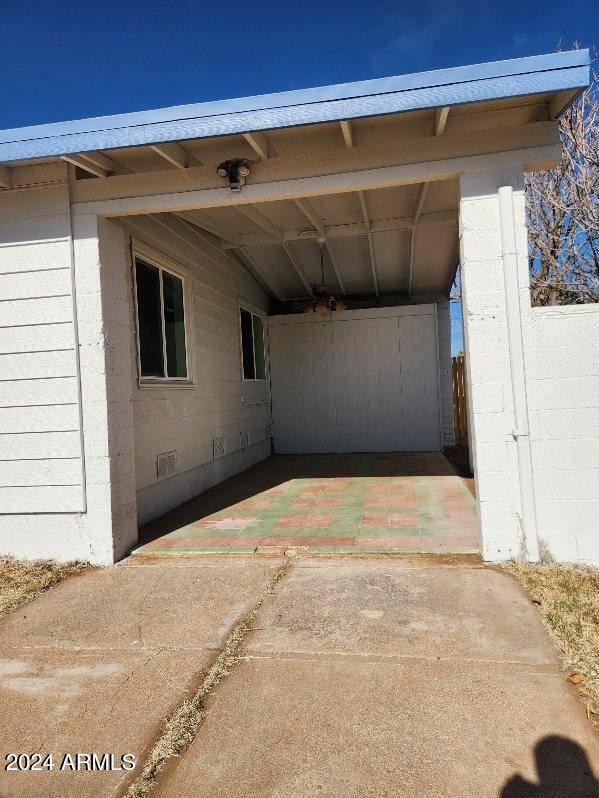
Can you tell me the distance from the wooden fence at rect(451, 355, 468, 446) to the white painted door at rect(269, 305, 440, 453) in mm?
695

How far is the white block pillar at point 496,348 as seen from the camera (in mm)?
3549

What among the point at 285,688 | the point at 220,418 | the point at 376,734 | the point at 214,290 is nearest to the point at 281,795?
the point at 376,734

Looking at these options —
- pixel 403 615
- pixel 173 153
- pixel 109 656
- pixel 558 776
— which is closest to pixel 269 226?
pixel 173 153

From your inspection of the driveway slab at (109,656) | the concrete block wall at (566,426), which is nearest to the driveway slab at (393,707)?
the driveway slab at (109,656)

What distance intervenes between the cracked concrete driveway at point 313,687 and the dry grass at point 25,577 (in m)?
0.13

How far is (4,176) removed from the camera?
4.02 metres

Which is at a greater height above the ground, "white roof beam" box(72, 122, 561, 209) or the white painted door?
"white roof beam" box(72, 122, 561, 209)

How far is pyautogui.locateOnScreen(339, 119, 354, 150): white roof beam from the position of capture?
137 inches

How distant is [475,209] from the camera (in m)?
3.66

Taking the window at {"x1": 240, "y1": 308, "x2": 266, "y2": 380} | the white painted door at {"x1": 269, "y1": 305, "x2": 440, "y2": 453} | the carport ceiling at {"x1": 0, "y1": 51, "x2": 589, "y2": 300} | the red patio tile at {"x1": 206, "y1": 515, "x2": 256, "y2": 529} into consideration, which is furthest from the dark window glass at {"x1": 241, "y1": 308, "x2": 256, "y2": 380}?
the red patio tile at {"x1": 206, "y1": 515, "x2": 256, "y2": 529}

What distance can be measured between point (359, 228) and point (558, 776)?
19.0 ft

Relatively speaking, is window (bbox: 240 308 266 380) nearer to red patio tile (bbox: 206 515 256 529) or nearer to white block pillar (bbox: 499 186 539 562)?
red patio tile (bbox: 206 515 256 529)

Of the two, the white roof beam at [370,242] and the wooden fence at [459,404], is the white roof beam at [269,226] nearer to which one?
the white roof beam at [370,242]

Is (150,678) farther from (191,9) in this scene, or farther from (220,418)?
(191,9)
